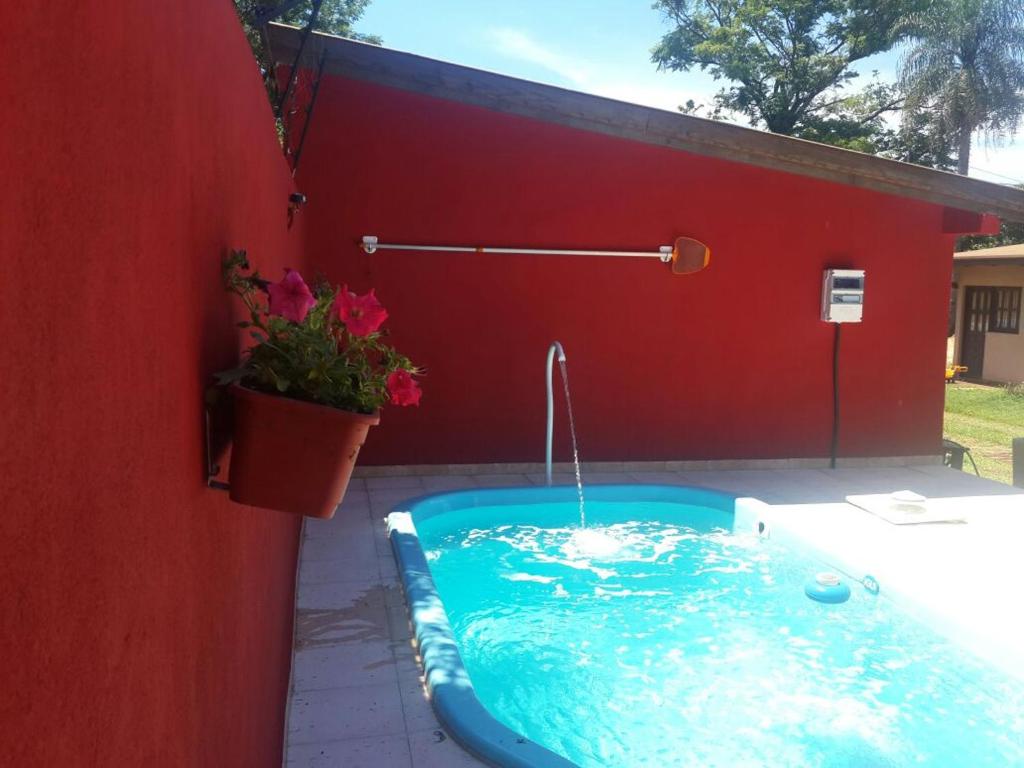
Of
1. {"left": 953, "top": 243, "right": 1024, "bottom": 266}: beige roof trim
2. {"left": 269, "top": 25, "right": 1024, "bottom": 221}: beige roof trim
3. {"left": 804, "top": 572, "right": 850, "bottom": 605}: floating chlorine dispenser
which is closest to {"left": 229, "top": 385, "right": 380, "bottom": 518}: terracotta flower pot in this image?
{"left": 804, "top": 572, "right": 850, "bottom": 605}: floating chlorine dispenser

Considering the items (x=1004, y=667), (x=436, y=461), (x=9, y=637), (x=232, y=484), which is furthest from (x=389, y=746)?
(x=436, y=461)

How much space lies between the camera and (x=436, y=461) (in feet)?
21.4

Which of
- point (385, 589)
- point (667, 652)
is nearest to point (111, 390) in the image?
point (385, 589)

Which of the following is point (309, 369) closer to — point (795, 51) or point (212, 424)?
point (212, 424)

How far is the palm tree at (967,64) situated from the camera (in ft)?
66.7

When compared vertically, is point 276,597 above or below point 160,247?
below

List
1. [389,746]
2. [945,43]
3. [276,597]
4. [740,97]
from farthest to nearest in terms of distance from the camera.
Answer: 1. [740,97]
2. [945,43]
3. [276,597]
4. [389,746]

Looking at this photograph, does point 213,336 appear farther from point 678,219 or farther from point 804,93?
point 804,93

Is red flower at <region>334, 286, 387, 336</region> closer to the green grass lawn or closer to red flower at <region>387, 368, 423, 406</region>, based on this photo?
red flower at <region>387, 368, 423, 406</region>

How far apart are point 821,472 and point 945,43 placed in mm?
18001

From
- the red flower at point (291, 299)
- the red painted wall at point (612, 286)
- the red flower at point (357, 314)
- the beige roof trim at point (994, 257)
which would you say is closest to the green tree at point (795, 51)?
the beige roof trim at point (994, 257)

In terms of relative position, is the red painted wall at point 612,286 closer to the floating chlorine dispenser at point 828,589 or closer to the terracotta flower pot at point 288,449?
the floating chlorine dispenser at point 828,589

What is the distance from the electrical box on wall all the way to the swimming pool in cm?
208

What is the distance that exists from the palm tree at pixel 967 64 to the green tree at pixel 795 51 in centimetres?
70
